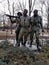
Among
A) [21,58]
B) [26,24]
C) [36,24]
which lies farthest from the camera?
[36,24]

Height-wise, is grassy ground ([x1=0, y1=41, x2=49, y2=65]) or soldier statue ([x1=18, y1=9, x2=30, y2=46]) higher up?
soldier statue ([x1=18, y1=9, x2=30, y2=46])

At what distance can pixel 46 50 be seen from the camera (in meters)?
11.7

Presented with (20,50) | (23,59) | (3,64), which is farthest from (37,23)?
(3,64)

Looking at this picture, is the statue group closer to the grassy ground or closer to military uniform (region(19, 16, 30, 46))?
military uniform (region(19, 16, 30, 46))

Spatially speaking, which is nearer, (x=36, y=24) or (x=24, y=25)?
(x=24, y=25)

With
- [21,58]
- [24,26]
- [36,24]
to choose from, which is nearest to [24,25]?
[24,26]

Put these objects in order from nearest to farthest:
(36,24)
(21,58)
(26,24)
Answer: (21,58), (26,24), (36,24)

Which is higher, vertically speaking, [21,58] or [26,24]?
[26,24]

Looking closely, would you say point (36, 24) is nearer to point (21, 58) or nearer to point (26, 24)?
point (26, 24)

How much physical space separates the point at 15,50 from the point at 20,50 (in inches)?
9.8

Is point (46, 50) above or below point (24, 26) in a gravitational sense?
below

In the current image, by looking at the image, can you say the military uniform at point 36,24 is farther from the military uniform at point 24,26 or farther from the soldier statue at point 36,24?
the military uniform at point 24,26

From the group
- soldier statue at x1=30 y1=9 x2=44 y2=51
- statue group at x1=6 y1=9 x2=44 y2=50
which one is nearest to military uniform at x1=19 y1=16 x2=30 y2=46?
statue group at x1=6 y1=9 x2=44 y2=50

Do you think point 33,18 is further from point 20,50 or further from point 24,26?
point 20,50
